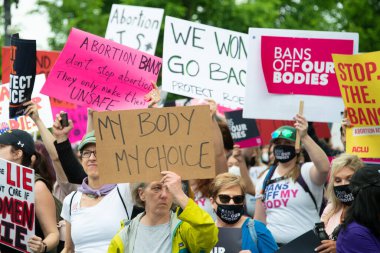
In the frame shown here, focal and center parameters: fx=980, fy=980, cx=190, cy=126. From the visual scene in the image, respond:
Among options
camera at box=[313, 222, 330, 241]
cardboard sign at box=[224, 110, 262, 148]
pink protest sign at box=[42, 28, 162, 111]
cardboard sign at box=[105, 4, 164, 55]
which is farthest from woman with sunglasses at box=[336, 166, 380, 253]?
cardboard sign at box=[105, 4, 164, 55]

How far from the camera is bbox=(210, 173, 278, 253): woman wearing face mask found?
20.8 ft

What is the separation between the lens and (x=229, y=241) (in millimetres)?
6445

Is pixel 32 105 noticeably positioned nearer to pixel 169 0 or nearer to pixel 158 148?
pixel 158 148

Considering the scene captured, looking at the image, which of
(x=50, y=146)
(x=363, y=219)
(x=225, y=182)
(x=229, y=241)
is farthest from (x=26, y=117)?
(x=363, y=219)

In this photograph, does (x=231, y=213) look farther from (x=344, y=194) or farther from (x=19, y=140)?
(x=19, y=140)

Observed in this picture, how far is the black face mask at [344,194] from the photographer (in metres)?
6.67

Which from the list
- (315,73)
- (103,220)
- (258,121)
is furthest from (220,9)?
(103,220)

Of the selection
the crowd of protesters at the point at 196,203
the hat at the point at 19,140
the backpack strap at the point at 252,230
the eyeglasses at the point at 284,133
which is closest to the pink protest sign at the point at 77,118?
the crowd of protesters at the point at 196,203

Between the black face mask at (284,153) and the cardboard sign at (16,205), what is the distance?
7.96ft

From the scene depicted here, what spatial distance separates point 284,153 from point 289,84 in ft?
2.28

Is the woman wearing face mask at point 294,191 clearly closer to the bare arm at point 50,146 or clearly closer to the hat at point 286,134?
the hat at point 286,134

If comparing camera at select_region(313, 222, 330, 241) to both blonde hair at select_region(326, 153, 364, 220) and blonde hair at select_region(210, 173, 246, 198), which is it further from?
blonde hair at select_region(210, 173, 246, 198)

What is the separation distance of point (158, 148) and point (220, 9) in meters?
20.1

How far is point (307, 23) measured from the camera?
29.6 metres
